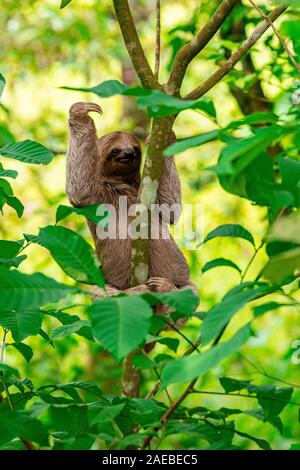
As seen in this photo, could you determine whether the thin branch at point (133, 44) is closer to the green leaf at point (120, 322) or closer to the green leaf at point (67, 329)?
the green leaf at point (67, 329)

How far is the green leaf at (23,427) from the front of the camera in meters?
2.29

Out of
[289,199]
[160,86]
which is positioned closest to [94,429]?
[289,199]

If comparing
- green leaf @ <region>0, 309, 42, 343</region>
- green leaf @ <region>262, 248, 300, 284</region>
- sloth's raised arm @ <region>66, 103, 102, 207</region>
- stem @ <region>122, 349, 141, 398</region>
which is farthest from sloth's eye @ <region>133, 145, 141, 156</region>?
green leaf @ <region>262, 248, 300, 284</region>

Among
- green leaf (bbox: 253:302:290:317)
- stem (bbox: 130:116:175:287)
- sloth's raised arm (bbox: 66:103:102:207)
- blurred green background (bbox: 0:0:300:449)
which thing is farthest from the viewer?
blurred green background (bbox: 0:0:300:449)

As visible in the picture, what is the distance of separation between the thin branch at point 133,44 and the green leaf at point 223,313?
1846 mm

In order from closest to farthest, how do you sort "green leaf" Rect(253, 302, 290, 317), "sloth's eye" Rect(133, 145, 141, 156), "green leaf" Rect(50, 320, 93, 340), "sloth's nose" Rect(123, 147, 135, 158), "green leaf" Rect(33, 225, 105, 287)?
"green leaf" Rect(253, 302, 290, 317)
"green leaf" Rect(33, 225, 105, 287)
"green leaf" Rect(50, 320, 93, 340)
"sloth's nose" Rect(123, 147, 135, 158)
"sloth's eye" Rect(133, 145, 141, 156)

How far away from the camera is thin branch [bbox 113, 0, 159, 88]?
363 cm

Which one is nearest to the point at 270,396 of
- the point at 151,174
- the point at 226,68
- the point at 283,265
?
the point at 283,265

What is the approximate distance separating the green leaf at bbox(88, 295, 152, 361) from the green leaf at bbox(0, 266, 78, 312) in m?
0.11

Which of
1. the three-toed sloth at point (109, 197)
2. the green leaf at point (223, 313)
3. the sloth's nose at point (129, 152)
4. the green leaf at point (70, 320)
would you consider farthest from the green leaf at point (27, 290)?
the sloth's nose at point (129, 152)

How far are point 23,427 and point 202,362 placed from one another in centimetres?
76

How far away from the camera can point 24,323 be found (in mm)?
2691

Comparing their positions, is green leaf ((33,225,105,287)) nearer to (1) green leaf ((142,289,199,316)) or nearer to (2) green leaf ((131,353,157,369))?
(1) green leaf ((142,289,199,316))

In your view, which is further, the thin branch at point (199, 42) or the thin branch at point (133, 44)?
the thin branch at point (133, 44)
